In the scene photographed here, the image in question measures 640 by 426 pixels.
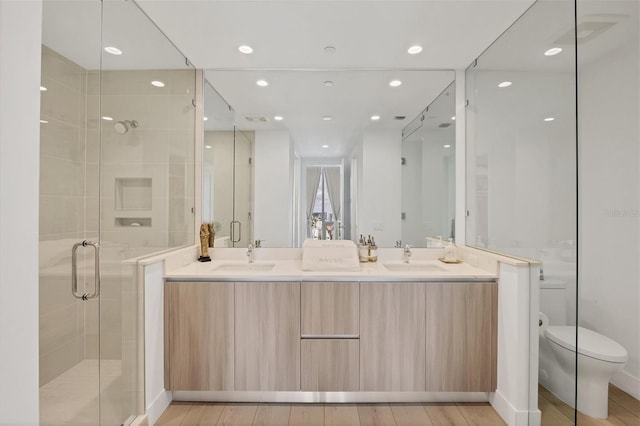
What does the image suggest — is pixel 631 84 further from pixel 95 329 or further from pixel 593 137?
pixel 95 329

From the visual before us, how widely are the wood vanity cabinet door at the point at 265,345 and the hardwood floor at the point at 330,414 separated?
0.47ft

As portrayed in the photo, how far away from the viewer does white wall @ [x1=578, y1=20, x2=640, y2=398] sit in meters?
1.37

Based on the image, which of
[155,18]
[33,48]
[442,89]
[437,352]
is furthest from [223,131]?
[437,352]

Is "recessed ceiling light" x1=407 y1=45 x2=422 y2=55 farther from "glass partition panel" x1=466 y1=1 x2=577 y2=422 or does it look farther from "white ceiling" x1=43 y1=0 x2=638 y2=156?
"glass partition panel" x1=466 y1=1 x2=577 y2=422

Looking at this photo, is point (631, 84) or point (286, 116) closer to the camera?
point (631, 84)

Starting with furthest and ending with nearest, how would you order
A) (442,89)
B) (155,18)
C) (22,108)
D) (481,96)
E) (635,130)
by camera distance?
1. (442,89)
2. (481,96)
3. (155,18)
4. (635,130)
5. (22,108)

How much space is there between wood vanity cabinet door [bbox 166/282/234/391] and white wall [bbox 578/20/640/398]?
6.46 feet

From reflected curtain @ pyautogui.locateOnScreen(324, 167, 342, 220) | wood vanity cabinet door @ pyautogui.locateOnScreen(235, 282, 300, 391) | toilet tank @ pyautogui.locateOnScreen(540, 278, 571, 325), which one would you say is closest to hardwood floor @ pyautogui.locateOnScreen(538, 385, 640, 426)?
toilet tank @ pyautogui.locateOnScreen(540, 278, 571, 325)

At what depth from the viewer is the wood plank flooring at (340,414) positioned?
71.9 inches

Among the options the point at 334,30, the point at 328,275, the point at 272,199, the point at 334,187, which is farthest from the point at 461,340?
the point at 334,30

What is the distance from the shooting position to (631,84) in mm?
1366

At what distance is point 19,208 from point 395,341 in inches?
76.5

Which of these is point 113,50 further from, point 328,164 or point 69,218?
point 328,164

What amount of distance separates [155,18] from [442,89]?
216 cm
